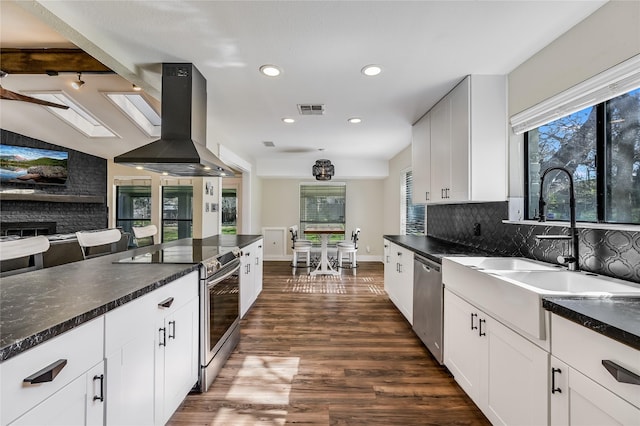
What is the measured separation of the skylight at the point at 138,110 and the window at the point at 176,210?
4.58 ft

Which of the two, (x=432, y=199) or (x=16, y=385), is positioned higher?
(x=432, y=199)

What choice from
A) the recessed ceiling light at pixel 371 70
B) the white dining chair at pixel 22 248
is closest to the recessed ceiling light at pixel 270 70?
the recessed ceiling light at pixel 371 70

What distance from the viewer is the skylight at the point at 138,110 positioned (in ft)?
14.2

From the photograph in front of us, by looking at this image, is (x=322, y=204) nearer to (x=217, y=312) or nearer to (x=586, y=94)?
(x=217, y=312)

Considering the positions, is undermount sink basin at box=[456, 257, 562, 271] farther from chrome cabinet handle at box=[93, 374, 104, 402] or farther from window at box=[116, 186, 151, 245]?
window at box=[116, 186, 151, 245]

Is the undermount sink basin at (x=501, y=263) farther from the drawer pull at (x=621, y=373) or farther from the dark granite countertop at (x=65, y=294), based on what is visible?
the dark granite countertop at (x=65, y=294)

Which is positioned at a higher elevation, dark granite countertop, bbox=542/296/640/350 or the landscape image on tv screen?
the landscape image on tv screen

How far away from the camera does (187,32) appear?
187 centimetres

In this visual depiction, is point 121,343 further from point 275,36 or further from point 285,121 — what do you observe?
point 285,121

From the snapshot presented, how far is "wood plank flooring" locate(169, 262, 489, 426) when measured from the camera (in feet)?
5.85

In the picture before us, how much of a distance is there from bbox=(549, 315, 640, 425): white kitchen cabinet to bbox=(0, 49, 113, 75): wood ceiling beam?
413cm

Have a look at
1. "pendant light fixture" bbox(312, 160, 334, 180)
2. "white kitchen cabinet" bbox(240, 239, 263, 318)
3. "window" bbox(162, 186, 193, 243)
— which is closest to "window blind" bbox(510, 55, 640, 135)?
"white kitchen cabinet" bbox(240, 239, 263, 318)

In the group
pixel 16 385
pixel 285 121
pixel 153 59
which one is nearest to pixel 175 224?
pixel 285 121

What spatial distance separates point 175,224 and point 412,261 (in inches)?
219
